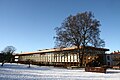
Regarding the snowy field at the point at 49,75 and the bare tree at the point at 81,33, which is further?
the bare tree at the point at 81,33

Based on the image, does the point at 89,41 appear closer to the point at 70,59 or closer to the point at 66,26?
the point at 66,26

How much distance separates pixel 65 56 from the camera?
314ft

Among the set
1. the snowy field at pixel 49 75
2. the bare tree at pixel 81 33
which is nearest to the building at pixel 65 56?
the bare tree at pixel 81 33

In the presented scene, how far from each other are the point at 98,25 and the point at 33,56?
7795 cm

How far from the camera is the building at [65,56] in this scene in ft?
209

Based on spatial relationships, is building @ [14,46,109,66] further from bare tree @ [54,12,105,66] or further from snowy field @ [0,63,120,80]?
snowy field @ [0,63,120,80]

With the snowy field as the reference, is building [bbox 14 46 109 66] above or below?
above

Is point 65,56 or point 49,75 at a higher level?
point 65,56

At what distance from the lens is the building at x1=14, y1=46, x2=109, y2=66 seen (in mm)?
63756

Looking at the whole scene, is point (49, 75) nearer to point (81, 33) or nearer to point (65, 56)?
point (81, 33)

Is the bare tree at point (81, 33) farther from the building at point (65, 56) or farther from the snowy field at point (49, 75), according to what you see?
the snowy field at point (49, 75)

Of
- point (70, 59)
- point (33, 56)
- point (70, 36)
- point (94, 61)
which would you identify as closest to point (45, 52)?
point (33, 56)

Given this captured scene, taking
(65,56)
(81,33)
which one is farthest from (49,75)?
(65,56)

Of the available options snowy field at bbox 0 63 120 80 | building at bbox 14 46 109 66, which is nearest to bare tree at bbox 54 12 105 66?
building at bbox 14 46 109 66
